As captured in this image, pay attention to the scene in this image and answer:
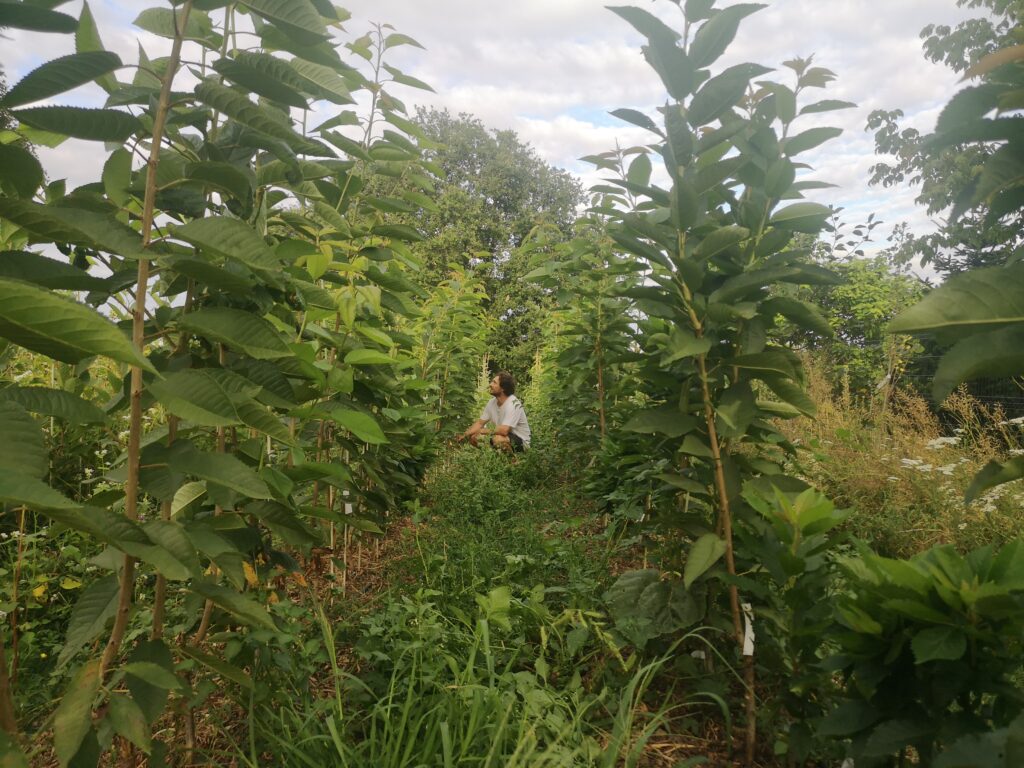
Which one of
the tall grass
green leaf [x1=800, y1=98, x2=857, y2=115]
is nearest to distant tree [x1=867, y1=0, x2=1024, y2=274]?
the tall grass

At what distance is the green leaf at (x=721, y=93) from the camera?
1.88 m

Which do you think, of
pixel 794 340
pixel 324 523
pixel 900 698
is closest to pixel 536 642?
pixel 324 523

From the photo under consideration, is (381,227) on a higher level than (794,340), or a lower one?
lower

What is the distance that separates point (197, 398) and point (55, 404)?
23 centimetres

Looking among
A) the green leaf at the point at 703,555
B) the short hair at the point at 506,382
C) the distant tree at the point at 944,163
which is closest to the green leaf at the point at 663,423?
the green leaf at the point at 703,555

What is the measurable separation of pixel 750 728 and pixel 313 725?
4.21ft

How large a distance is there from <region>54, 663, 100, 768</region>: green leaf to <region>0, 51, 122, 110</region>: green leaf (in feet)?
3.39

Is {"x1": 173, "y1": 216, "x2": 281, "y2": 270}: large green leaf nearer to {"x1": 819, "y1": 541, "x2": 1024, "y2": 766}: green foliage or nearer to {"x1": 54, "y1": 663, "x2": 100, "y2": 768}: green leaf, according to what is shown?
{"x1": 54, "y1": 663, "x2": 100, "y2": 768}: green leaf

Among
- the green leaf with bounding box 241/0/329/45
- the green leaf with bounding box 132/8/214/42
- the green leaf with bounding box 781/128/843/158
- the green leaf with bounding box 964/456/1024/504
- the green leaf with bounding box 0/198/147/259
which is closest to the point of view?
the green leaf with bounding box 0/198/147/259

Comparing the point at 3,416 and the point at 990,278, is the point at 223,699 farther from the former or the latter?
the point at 990,278

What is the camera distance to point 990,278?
38.6 inches

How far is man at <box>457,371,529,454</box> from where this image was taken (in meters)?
6.90

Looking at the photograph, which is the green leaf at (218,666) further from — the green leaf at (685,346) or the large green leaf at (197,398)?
the green leaf at (685,346)

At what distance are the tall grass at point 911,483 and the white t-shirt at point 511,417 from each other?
9.34 ft
